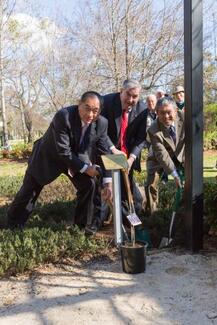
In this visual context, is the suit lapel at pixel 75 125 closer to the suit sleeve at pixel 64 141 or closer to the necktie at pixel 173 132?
the suit sleeve at pixel 64 141

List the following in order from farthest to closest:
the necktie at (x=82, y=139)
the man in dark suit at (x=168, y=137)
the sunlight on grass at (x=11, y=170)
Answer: the sunlight on grass at (x=11, y=170) → the man in dark suit at (x=168, y=137) → the necktie at (x=82, y=139)

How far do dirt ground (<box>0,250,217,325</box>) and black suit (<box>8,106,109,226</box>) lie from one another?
836mm

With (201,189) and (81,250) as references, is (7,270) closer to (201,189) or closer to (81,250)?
(81,250)

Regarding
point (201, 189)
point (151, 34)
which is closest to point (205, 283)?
point (201, 189)

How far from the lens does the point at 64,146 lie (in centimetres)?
412

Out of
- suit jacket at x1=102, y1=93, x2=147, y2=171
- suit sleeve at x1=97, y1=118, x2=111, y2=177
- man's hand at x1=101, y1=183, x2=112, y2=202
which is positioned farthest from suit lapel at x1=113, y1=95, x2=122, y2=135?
man's hand at x1=101, y1=183, x2=112, y2=202

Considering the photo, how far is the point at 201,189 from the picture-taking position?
402cm

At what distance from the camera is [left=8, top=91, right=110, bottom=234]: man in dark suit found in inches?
162

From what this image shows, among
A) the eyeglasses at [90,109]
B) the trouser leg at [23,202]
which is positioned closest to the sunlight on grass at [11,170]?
the trouser leg at [23,202]

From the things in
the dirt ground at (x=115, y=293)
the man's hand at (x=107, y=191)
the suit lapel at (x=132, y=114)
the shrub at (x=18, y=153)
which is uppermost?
the suit lapel at (x=132, y=114)

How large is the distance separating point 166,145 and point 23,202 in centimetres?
170

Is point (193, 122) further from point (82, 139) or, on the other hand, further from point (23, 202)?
point (23, 202)

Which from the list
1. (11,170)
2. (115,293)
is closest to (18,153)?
(11,170)

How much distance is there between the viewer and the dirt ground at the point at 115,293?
2857 millimetres
